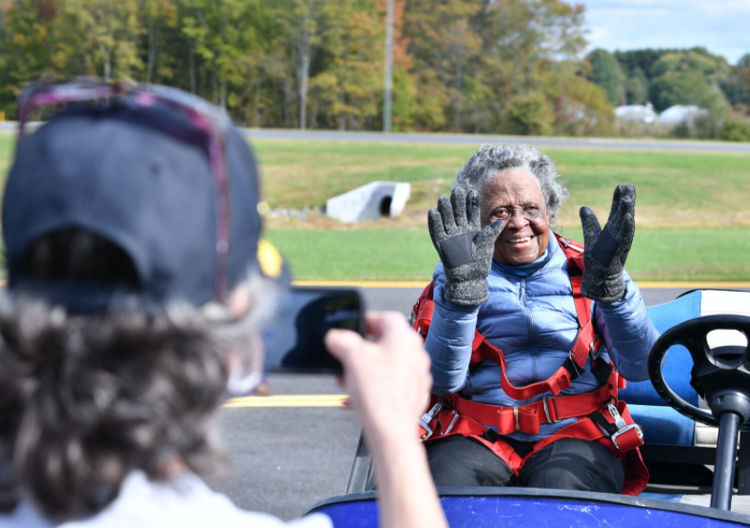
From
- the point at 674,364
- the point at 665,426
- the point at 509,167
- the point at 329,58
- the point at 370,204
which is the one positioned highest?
the point at 329,58

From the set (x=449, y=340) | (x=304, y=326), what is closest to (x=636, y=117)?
(x=449, y=340)

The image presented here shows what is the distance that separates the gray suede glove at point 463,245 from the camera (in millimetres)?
1983

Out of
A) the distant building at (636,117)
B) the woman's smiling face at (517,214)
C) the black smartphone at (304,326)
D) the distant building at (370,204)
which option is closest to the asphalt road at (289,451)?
the woman's smiling face at (517,214)

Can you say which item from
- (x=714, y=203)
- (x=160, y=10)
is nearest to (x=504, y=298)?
(x=714, y=203)

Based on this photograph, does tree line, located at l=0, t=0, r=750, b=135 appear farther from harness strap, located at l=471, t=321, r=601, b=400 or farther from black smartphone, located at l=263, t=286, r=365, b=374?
black smartphone, located at l=263, t=286, r=365, b=374

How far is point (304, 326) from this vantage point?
0.82m

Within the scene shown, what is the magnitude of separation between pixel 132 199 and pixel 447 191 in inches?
624

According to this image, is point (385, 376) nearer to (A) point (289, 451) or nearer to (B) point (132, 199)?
(B) point (132, 199)

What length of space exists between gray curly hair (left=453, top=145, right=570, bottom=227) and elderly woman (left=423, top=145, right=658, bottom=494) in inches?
4.2

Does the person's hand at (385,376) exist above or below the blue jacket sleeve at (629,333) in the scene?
above

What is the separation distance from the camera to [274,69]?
124ft

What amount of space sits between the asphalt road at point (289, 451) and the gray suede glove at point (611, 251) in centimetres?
164

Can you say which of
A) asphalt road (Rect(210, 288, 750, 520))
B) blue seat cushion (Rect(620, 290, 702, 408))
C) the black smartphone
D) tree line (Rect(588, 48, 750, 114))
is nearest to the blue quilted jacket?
blue seat cushion (Rect(620, 290, 702, 408))

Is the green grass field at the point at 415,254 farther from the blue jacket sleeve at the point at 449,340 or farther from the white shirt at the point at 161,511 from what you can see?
the white shirt at the point at 161,511
